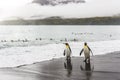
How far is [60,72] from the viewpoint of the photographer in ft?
68.2

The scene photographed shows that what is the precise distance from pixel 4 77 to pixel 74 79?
15.3 ft

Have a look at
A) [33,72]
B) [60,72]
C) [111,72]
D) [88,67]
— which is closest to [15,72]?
[33,72]

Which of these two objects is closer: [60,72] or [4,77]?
[4,77]

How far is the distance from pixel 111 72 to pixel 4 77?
725 centimetres

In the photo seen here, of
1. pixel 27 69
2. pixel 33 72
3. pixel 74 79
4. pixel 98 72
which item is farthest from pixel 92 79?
pixel 27 69

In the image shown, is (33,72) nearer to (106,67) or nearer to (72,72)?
(72,72)

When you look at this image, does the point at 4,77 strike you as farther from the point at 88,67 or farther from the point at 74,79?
the point at 88,67

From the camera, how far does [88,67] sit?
71.4ft

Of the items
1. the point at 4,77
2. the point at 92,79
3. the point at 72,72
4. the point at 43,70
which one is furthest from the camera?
the point at 43,70

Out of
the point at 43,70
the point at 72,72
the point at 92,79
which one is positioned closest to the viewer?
the point at 92,79

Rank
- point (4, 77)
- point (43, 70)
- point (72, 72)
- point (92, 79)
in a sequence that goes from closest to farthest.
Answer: point (92, 79) → point (4, 77) → point (72, 72) → point (43, 70)

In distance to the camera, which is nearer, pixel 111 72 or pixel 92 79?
pixel 92 79

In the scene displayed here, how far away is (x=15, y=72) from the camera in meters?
21.5

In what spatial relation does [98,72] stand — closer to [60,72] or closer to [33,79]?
[60,72]
